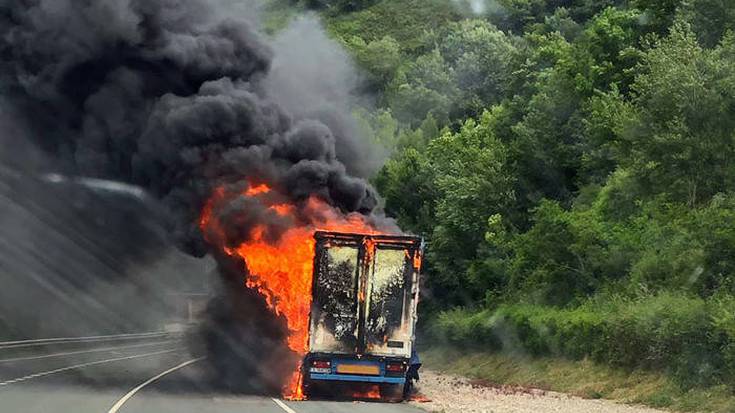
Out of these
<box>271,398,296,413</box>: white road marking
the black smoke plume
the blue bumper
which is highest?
the black smoke plume

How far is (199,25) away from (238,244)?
7880mm

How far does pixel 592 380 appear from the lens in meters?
25.5

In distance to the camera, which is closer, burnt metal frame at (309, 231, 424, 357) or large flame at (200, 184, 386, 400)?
burnt metal frame at (309, 231, 424, 357)

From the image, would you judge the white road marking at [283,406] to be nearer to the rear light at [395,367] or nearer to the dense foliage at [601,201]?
the rear light at [395,367]

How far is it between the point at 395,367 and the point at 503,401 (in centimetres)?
298

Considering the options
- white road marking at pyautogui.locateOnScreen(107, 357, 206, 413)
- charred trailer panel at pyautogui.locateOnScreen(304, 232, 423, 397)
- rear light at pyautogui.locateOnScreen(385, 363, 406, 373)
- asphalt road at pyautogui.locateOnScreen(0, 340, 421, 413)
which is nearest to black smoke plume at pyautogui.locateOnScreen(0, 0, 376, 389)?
white road marking at pyautogui.locateOnScreen(107, 357, 206, 413)

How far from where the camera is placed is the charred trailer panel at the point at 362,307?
22125 millimetres

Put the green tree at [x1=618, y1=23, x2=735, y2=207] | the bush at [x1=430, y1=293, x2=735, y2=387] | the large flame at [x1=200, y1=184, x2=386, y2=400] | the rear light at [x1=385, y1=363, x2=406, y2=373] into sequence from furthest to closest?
1. the green tree at [x1=618, y1=23, x2=735, y2=207]
2. the large flame at [x1=200, y1=184, x2=386, y2=400]
3. the rear light at [x1=385, y1=363, x2=406, y2=373]
4. the bush at [x1=430, y1=293, x2=735, y2=387]

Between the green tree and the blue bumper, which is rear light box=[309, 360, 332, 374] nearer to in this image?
the blue bumper

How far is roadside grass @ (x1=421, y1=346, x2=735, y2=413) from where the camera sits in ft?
67.0

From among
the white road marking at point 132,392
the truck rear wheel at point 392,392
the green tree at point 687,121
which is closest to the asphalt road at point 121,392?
the white road marking at point 132,392

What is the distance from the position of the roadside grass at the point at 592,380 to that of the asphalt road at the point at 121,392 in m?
5.11

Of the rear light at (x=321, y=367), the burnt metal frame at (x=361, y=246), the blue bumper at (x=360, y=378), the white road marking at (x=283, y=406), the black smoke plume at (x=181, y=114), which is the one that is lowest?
the white road marking at (x=283, y=406)

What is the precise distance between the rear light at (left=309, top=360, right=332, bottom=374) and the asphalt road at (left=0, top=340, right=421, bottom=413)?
65cm
